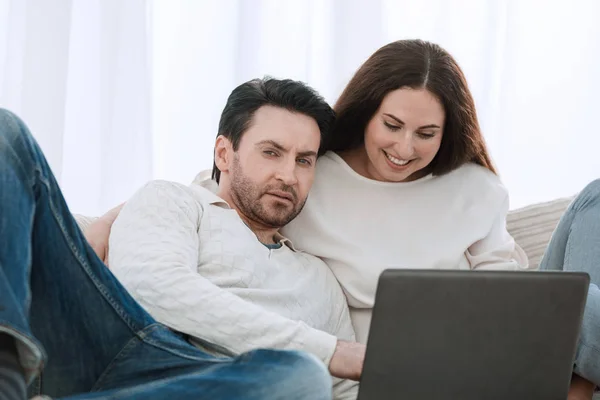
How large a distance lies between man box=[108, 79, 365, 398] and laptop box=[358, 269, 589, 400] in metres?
0.20

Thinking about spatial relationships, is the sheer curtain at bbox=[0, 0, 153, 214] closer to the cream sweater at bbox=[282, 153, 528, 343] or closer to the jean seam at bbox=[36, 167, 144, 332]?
the cream sweater at bbox=[282, 153, 528, 343]

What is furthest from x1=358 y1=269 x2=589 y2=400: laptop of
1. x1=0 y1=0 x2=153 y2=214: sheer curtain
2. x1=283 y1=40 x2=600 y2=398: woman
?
x1=0 y1=0 x2=153 y2=214: sheer curtain

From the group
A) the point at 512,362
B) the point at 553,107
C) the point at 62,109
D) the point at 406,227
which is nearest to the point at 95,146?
the point at 62,109

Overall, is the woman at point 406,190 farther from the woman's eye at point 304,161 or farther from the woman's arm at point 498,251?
the woman's eye at point 304,161

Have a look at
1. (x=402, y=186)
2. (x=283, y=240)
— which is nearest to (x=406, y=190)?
(x=402, y=186)

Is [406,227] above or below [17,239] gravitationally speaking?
below

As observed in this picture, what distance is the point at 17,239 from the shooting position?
3.69ft

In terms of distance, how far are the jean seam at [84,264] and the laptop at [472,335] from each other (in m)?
0.38

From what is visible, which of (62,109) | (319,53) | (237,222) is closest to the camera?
(237,222)

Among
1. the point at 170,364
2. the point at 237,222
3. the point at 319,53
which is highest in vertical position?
the point at 319,53

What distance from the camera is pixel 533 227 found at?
234cm

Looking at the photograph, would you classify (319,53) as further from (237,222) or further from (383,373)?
(383,373)

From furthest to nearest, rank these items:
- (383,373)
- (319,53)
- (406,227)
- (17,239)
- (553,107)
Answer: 1. (553,107)
2. (319,53)
3. (406,227)
4. (383,373)
5. (17,239)

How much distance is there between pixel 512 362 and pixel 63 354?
689mm
